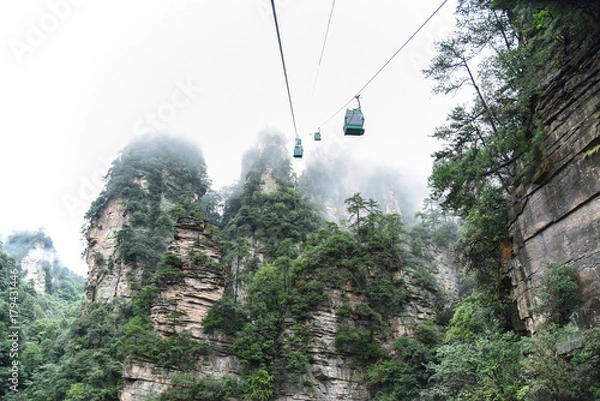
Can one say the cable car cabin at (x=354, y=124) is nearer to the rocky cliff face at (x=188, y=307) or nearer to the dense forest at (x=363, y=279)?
the dense forest at (x=363, y=279)

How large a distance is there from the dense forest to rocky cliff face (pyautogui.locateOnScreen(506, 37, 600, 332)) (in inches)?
10.0

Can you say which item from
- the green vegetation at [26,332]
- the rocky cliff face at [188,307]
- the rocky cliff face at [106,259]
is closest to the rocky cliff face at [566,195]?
the rocky cliff face at [188,307]

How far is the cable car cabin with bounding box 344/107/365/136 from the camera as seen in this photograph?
12.4 meters

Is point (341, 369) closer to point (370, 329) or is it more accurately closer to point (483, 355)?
point (370, 329)

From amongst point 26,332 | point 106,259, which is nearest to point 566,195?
point 106,259

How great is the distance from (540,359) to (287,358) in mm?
17054

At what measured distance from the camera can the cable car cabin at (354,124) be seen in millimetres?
12414

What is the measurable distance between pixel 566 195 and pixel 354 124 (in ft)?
18.9

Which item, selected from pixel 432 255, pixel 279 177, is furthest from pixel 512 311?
pixel 279 177

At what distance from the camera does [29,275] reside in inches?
2532

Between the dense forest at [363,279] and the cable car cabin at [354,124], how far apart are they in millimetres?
2616

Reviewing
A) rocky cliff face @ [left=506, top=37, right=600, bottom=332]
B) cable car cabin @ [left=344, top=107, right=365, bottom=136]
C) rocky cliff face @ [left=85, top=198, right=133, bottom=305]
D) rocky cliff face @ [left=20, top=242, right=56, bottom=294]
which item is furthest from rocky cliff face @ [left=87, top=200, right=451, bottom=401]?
rocky cliff face @ [left=20, top=242, right=56, bottom=294]

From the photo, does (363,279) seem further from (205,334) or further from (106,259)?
(106,259)

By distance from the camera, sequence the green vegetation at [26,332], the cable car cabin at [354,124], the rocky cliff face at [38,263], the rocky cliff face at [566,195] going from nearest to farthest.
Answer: the rocky cliff face at [566,195] < the cable car cabin at [354,124] < the green vegetation at [26,332] < the rocky cliff face at [38,263]
